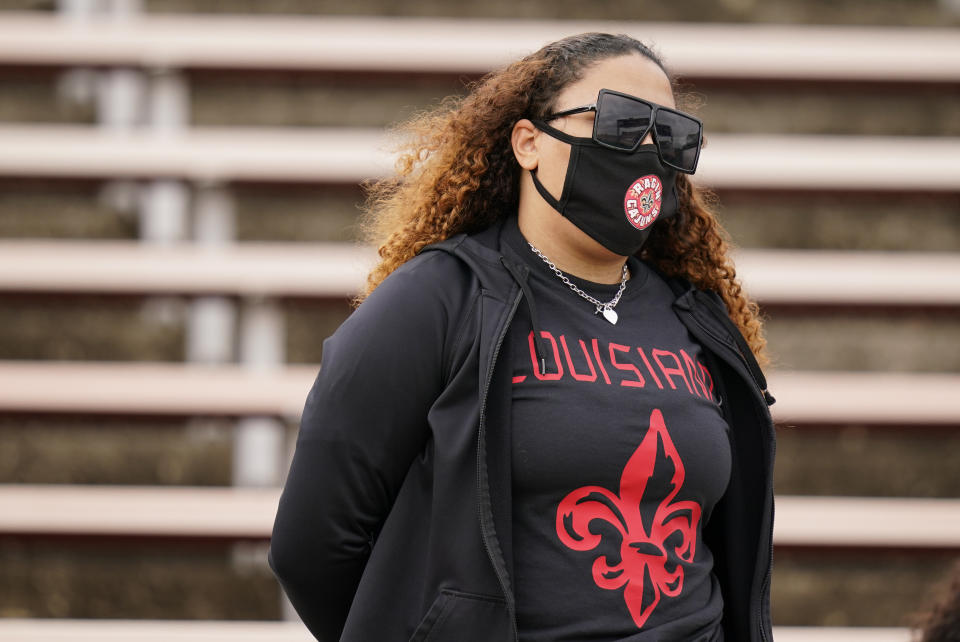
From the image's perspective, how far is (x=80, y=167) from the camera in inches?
184

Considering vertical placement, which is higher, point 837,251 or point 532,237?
point 532,237

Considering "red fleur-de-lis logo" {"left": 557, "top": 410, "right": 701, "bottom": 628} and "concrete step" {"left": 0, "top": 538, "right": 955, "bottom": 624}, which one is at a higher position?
"red fleur-de-lis logo" {"left": 557, "top": 410, "right": 701, "bottom": 628}

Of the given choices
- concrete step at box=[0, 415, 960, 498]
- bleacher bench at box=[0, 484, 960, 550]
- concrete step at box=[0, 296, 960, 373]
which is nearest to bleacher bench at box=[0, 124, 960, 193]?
concrete step at box=[0, 296, 960, 373]

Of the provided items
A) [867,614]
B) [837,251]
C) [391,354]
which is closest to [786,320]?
[837,251]

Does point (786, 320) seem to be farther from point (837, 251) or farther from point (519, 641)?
point (519, 641)

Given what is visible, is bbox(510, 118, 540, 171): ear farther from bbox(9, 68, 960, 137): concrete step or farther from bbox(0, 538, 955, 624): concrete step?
bbox(0, 538, 955, 624): concrete step

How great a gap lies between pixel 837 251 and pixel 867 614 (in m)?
1.72

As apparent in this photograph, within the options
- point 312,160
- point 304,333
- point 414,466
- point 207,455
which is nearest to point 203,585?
point 207,455

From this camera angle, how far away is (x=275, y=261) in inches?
180

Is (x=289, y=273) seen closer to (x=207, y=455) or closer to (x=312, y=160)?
(x=312, y=160)

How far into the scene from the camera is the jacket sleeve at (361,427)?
5.54 feet

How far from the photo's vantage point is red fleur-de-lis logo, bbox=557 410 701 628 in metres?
1.67

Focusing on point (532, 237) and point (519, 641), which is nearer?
point (519, 641)

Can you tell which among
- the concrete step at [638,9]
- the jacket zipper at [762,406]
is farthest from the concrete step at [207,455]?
the jacket zipper at [762,406]
